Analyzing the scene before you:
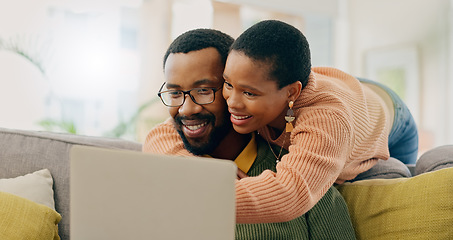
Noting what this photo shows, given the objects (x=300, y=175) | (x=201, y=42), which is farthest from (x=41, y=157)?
(x=300, y=175)

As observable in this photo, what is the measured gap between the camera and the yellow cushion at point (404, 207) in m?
1.30

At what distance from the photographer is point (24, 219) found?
1376 mm

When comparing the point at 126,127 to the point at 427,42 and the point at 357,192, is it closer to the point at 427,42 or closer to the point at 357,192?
the point at 357,192

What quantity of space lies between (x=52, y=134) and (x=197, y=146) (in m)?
0.75

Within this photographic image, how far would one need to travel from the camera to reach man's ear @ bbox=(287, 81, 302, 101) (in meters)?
1.20

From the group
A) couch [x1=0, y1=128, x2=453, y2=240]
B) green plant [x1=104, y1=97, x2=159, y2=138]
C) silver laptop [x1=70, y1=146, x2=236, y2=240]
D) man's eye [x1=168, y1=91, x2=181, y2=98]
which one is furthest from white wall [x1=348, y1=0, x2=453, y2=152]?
silver laptop [x1=70, y1=146, x2=236, y2=240]

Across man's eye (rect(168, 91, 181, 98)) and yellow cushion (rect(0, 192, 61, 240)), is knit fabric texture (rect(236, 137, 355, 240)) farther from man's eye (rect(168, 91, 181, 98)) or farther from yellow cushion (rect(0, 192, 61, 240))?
yellow cushion (rect(0, 192, 61, 240))

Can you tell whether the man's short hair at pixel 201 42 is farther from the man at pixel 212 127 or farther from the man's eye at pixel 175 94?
the man's eye at pixel 175 94

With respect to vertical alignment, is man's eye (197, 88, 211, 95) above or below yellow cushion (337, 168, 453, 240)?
above

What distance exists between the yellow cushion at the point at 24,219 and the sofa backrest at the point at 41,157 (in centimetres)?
17

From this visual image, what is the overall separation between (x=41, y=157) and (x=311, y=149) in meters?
1.02

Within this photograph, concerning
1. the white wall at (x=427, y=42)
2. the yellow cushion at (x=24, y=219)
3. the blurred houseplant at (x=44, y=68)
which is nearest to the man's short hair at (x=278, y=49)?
the yellow cushion at (x=24, y=219)

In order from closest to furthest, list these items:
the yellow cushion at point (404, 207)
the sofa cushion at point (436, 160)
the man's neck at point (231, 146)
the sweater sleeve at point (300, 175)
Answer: the sweater sleeve at point (300, 175), the yellow cushion at point (404, 207), the man's neck at point (231, 146), the sofa cushion at point (436, 160)

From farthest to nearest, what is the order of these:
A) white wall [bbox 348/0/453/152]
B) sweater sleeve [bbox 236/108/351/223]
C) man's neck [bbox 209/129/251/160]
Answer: white wall [bbox 348/0/453/152] → man's neck [bbox 209/129/251/160] → sweater sleeve [bbox 236/108/351/223]
